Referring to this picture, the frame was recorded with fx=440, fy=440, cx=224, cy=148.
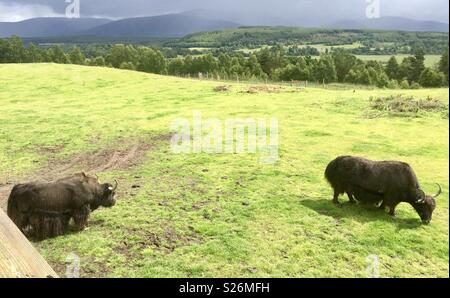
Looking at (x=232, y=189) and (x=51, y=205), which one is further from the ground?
(x=51, y=205)

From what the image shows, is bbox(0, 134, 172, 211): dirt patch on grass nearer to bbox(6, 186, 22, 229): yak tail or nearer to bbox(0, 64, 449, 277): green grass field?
bbox(0, 64, 449, 277): green grass field

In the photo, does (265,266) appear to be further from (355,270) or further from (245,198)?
(245,198)

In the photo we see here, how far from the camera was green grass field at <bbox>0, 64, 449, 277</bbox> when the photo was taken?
10320mm

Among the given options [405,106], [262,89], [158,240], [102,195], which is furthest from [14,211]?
[262,89]

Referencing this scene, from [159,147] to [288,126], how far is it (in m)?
9.12

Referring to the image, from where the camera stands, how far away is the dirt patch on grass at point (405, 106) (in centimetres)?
3003

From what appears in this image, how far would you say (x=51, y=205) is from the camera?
36.4 feet

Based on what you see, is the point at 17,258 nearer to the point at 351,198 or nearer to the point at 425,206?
the point at 425,206

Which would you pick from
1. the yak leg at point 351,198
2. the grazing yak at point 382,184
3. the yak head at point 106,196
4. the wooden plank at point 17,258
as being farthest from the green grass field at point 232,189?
the wooden plank at point 17,258

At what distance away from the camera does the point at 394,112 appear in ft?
99.2

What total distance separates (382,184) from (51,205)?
30.4 ft

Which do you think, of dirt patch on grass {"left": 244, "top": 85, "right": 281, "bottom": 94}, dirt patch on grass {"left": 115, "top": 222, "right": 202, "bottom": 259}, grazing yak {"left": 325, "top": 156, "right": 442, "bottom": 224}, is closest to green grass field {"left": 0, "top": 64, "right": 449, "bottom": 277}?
dirt patch on grass {"left": 115, "top": 222, "right": 202, "bottom": 259}

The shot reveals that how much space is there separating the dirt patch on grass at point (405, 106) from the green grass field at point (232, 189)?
0.92 metres
